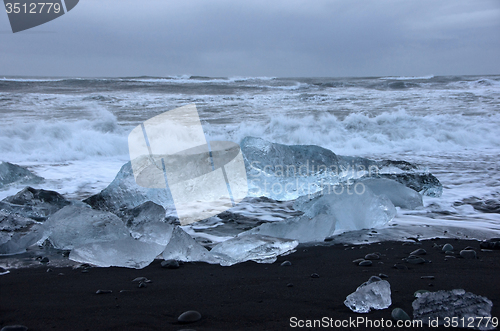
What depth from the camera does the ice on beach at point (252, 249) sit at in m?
2.10

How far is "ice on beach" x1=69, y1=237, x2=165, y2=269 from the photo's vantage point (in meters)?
2.04

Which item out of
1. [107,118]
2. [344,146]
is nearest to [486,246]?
[344,146]

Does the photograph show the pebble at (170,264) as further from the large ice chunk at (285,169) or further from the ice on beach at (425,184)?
the ice on beach at (425,184)

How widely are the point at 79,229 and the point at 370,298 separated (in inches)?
75.8

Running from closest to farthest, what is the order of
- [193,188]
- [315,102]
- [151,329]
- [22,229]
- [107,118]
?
[151,329] < [22,229] < [193,188] < [107,118] < [315,102]

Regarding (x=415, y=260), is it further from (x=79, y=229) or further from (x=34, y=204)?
(x=34, y=204)

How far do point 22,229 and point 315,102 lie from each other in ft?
41.3

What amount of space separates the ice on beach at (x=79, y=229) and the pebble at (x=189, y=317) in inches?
49.1

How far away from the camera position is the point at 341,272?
190 cm

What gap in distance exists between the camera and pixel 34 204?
119 inches

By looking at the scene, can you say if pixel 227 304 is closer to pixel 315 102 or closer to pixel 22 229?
pixel 22 229

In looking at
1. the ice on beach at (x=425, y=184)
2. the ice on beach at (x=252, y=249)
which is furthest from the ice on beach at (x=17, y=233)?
the ice on beach at (x=425, y=184)

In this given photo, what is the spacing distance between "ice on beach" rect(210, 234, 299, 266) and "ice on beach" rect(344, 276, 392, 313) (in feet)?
2.37

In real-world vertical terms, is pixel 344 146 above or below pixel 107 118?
below
